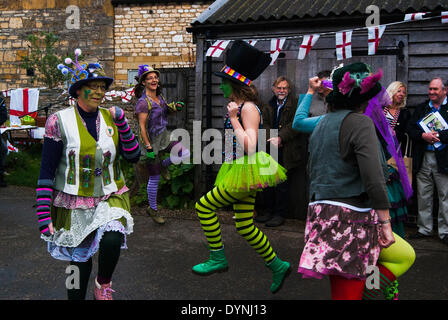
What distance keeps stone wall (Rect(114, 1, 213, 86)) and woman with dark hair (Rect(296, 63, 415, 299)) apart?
15114 millimetres

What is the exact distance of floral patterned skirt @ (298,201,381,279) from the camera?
274 centimetres

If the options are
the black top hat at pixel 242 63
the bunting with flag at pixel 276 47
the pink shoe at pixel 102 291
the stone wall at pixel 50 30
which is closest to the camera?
the pink shoe at pixel 102 291

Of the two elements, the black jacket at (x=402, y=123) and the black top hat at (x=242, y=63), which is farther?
the black jacket at (x=402, y=123)

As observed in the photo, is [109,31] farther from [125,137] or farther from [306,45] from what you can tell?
[125,137]

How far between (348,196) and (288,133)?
4061 mm

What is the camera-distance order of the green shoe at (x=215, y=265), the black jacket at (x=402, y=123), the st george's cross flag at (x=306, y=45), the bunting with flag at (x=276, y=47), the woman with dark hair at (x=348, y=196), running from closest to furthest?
1. the woman with dark hair at (x=348, y=196)
2. the green shoe at (x=215, y=265)
3. the black jacket at (x=402, y=123)
4. the st george's cross flag at (x=306, y=45)
5. the bunting with flag at (x=276, y=47)

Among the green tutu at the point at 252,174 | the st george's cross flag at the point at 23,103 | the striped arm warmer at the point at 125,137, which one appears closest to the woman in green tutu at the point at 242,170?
the green tutu at the point at 252,174

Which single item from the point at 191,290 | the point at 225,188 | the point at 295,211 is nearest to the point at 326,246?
the point at 225,188

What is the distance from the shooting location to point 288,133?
6.79 meters

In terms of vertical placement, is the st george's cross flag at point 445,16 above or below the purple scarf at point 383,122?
above

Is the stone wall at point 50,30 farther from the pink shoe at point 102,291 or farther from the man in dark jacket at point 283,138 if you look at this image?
the pink shoe at point 102,291

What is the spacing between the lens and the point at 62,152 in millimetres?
3211

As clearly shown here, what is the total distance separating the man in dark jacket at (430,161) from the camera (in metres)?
5.96

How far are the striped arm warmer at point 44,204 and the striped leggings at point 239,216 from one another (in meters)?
1.32
